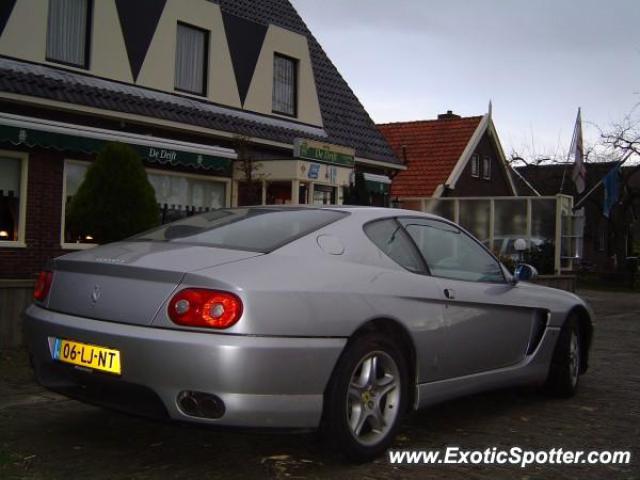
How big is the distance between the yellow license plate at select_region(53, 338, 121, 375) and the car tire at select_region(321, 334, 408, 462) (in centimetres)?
108

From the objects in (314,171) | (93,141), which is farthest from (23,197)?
(314,171)

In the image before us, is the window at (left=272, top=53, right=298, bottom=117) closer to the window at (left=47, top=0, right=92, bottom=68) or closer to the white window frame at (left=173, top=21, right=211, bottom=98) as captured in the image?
the white window frame at (left=173, top=21, right=211, bottom=98)

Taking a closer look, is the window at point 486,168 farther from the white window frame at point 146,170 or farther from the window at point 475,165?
the white window frame at point 146,170

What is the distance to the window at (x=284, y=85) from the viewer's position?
52.9 ft

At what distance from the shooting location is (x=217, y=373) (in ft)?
11.6

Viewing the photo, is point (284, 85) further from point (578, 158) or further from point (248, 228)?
point (248, 228)

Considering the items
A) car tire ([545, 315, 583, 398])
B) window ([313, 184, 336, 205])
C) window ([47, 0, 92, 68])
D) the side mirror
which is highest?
window ([47, 0, 92, 68])

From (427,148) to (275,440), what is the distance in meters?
23.3

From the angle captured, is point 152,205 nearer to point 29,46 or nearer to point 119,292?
point 29,46

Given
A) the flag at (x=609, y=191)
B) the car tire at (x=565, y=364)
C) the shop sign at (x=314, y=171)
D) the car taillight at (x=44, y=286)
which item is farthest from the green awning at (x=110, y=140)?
the flag at (x=609, y=191)

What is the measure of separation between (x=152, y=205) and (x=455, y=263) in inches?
216

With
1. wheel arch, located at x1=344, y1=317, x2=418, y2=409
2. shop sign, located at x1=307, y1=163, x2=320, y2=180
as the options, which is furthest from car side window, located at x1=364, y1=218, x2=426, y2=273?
shop sign, located at x1=307, y1=163, x2=320, y2=180

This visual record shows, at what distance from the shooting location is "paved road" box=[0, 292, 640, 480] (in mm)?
3971

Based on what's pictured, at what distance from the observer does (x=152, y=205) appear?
9695 millimetres
